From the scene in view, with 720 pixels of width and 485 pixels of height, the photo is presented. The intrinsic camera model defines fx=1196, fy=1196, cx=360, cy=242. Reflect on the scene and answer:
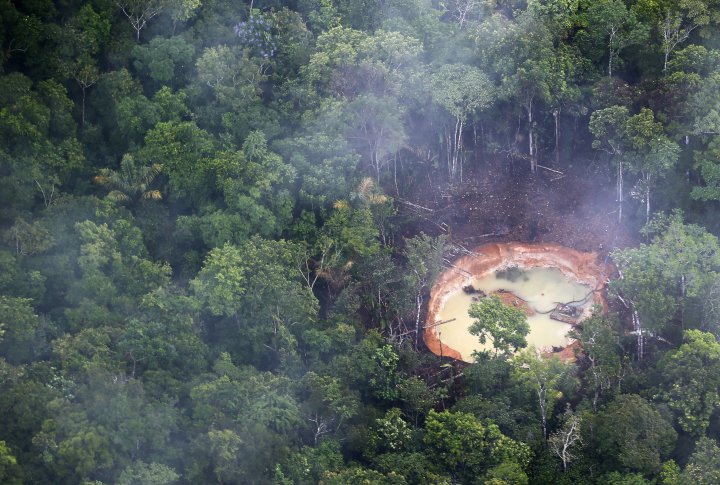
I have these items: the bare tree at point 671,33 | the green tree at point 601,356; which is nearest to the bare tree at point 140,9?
the bare tree at point 671,33

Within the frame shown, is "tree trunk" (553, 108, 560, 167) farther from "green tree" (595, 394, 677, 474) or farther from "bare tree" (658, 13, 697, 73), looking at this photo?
"green tree" (595, 394, 677, 474)

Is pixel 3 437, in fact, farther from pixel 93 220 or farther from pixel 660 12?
pixel 660 12

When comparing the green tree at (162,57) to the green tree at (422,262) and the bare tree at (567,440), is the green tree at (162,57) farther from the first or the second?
the bare tree at (567,440)

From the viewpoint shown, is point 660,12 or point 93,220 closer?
point 93,220

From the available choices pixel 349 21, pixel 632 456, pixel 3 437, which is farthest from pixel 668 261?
pixel 3 437

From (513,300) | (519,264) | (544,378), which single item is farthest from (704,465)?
(519,264)

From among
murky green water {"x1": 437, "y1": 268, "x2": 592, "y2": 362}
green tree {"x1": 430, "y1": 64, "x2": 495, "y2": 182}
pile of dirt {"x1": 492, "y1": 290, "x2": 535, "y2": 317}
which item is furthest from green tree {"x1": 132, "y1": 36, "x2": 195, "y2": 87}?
pile of dirt {"x1": 492, "y1": 290, "x2": 535, "y2": 317}
